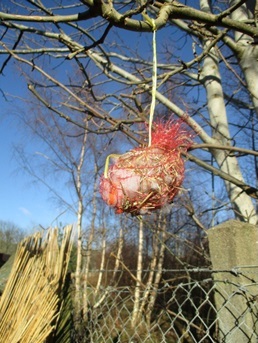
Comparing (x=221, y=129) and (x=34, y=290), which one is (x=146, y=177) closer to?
(x=34, y=290)

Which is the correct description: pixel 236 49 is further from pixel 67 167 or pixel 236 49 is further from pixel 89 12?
pixel 67 167

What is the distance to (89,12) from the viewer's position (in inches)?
48.1

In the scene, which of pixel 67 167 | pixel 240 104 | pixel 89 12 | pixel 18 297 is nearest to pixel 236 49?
pixel 240 104

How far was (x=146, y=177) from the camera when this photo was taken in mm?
1125

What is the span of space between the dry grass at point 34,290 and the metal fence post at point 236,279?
1154mm

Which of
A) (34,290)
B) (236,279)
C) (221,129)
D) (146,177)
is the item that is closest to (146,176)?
(146,177)

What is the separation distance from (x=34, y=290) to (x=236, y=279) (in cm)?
141

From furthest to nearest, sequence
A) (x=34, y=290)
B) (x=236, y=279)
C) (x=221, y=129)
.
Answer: (x=221, y=129) → (x=34, y=290) → (x=236, y=279)

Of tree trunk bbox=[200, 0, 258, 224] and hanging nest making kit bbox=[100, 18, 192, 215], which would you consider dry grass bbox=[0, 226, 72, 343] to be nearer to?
hanging nest making kit bbox=[100, 18, 192, 215]

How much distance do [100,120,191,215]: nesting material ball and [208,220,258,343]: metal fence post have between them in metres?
0.24

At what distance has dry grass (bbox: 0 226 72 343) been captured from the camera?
1.91 meters

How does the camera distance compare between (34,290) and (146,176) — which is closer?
(146,176)

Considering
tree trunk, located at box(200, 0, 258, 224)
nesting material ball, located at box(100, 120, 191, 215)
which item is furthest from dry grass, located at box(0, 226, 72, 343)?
tree trunk, located at box(200, 0, 258, 224)

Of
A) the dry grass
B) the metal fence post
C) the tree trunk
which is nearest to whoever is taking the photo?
the metal fence post
